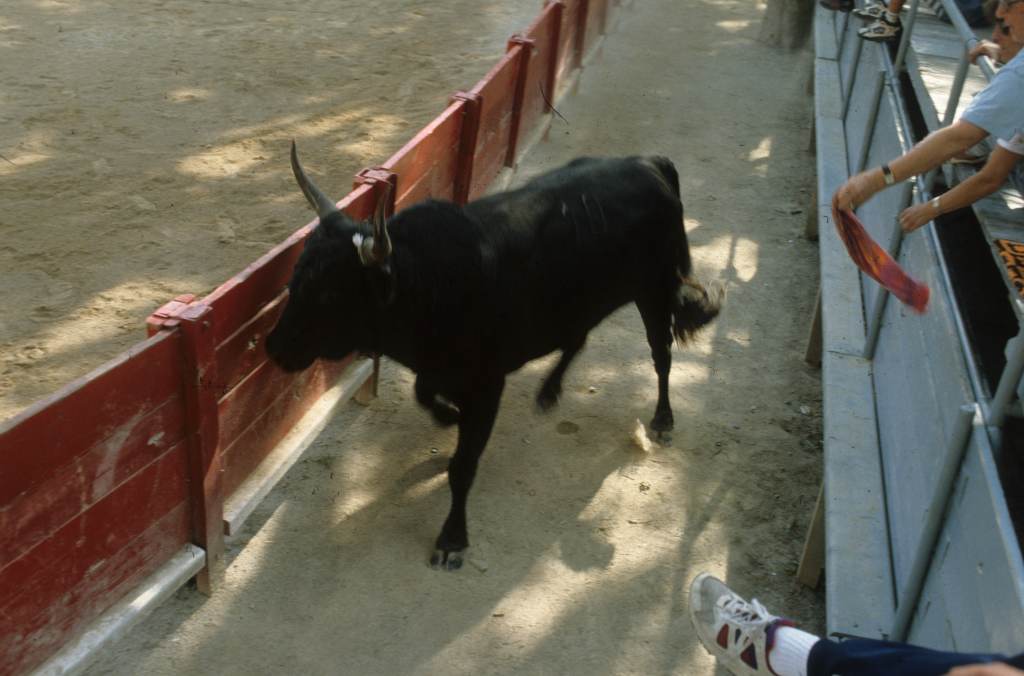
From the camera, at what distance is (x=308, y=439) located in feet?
14.1

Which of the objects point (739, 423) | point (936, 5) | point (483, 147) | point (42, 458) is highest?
point (936, 5)

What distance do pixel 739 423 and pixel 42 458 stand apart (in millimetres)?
3157

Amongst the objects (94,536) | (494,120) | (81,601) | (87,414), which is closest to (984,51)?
(494,120)

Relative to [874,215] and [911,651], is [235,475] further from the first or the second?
[874,215]

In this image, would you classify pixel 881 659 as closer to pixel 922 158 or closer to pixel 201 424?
pixel 922 158

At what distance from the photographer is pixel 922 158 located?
11.0 feet

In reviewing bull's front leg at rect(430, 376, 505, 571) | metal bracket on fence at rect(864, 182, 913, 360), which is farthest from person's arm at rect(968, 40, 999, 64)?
bull's front leg at rect(430, 376, 505, 571)

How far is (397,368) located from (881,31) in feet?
11.3

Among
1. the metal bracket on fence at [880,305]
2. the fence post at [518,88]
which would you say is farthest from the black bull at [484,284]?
the fence post at [518,88]

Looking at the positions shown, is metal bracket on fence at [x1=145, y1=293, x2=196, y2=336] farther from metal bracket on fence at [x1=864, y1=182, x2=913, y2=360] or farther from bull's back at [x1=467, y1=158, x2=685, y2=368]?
metal bracket on fence at [x1=864, y1=182, x2=913, y2=360]

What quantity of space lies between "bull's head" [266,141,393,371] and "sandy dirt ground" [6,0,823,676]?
82 cm

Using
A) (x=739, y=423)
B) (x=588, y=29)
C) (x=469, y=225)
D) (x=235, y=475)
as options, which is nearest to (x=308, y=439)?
(x=235, y=475)

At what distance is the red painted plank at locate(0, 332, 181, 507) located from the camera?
8.96 feet

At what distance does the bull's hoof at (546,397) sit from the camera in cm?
489
